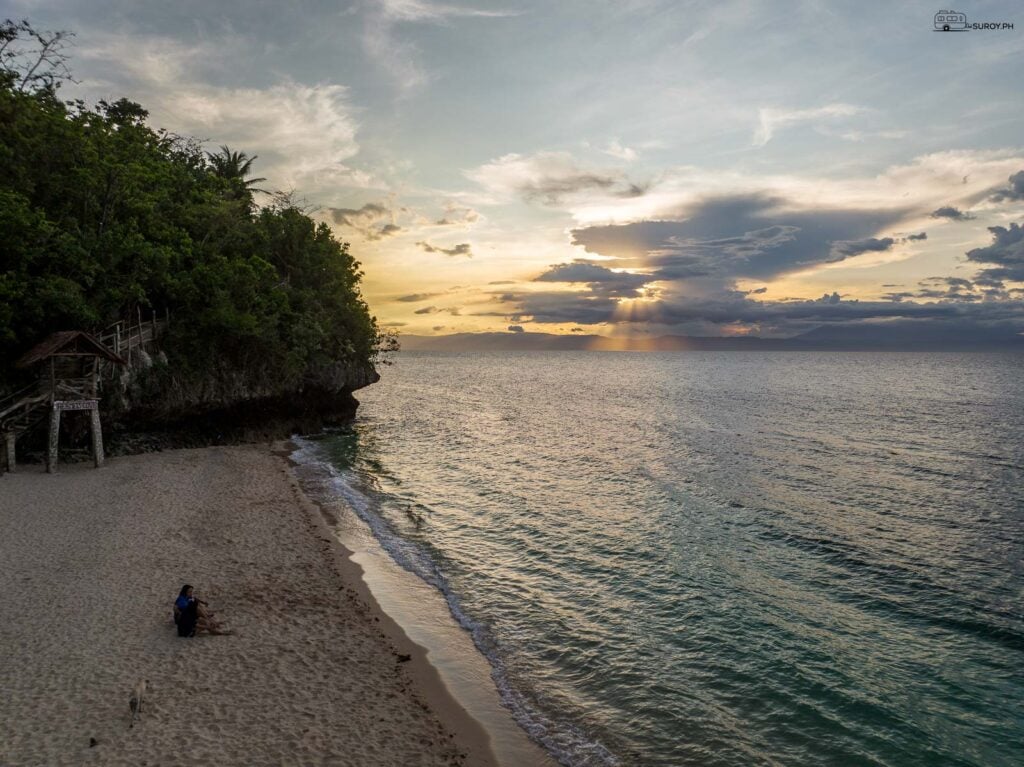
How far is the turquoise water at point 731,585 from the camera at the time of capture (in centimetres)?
1216

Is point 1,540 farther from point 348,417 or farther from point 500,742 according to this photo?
point 348,417

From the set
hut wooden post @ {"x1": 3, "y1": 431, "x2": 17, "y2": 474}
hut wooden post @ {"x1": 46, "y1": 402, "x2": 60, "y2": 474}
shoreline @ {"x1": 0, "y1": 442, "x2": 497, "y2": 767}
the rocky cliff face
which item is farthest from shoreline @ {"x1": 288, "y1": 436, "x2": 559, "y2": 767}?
hut wooden post @ {"x1": 3, "y1": 431, "x2": 17, "y2": 474}

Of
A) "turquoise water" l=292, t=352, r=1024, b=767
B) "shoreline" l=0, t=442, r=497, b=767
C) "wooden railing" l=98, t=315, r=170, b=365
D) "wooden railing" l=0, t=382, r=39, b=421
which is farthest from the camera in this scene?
"wooden railing" l=98, t=315, r=170, b=365

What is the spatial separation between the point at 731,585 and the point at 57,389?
32.1 m

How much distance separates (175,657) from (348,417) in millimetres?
43118

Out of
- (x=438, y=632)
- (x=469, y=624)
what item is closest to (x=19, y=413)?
(x=438, y=632)

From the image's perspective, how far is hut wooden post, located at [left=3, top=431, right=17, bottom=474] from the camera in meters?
27.3

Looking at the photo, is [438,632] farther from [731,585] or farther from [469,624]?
[731,585]

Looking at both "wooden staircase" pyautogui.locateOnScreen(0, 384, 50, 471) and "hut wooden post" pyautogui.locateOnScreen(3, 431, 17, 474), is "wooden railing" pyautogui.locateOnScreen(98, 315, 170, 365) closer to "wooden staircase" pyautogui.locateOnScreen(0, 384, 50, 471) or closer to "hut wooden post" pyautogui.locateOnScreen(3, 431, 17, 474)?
"wooden staircase" pyautogui.locateOnScreen(0, 384, 50, 471)

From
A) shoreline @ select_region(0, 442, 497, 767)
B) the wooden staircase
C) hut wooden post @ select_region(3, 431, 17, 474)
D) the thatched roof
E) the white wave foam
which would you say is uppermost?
the thatched roof

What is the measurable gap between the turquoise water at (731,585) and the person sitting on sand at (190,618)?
669 cm

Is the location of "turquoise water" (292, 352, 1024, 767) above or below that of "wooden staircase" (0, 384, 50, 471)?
below

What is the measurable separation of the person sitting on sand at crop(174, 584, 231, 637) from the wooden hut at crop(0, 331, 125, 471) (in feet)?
62.8

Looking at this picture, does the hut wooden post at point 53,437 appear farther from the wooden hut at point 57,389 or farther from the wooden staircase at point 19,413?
the wooden staircase at point 19,413
